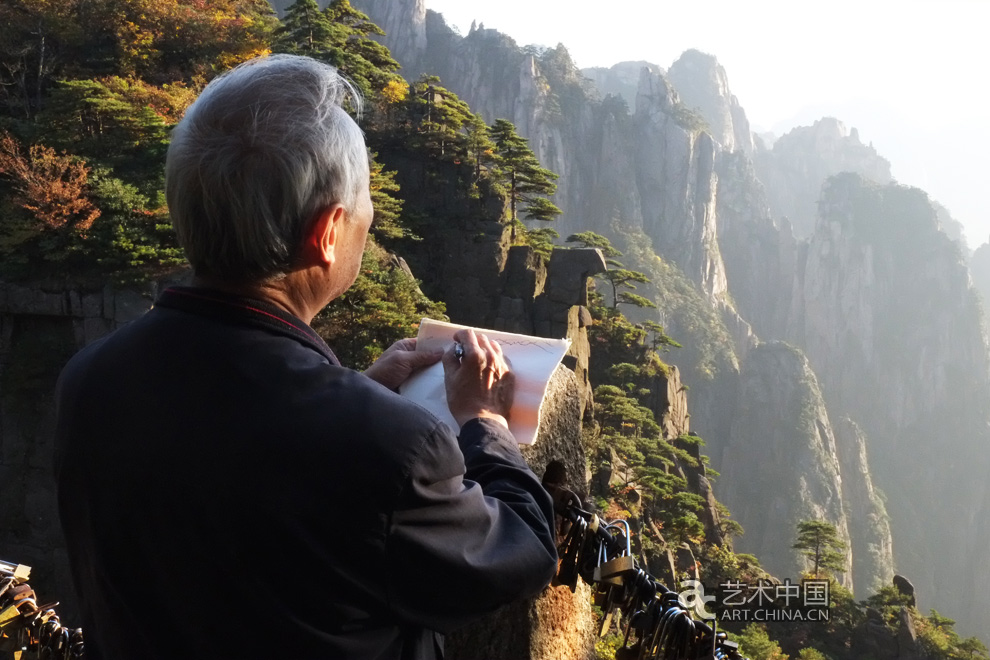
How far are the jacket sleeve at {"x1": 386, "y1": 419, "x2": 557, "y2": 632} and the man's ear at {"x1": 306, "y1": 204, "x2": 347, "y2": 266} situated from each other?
0.92ft

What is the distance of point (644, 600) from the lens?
115 cm

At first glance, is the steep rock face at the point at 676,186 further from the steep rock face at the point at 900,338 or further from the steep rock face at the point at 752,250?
the steep rock face at the point at 900,338

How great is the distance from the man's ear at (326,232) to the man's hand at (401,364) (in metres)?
0.40

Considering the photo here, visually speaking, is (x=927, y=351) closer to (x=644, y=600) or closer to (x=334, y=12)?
(x=334, y=12)

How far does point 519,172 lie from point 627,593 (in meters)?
16.1

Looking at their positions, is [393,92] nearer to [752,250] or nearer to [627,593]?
[627,593]

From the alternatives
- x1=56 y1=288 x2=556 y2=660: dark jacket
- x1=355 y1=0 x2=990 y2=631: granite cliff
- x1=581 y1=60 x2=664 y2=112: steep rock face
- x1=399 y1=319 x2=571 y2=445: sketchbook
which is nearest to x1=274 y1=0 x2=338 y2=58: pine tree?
x1=399 y1=319 x2=571 y2=445: sketchbook

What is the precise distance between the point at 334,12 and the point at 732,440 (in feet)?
120

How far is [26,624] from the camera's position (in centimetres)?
145

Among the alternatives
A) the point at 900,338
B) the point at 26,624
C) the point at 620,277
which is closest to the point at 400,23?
the point at 620,277

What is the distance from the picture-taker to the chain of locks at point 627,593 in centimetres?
109

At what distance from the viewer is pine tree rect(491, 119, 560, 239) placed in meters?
16.1

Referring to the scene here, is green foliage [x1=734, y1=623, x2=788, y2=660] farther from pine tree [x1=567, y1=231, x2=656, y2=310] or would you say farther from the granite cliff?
the granite cliff

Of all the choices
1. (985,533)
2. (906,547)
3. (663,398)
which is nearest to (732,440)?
(906,547)
